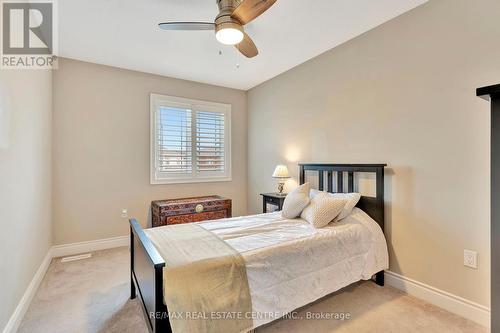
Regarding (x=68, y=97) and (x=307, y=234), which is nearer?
(x=307, y=234)

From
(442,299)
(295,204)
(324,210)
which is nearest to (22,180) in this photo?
(295,204)

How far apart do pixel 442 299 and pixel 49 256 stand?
4405 millimetres

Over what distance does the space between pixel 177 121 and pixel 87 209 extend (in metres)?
1.91

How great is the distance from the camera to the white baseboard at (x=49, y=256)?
1.88 m

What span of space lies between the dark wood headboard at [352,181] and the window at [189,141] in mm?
1905

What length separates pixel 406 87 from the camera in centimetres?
244

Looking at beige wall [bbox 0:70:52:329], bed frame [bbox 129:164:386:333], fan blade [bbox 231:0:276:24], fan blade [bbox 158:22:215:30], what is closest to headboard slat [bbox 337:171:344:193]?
bed frame [bbox 129:164:386:333]

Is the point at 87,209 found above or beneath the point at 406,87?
beneath

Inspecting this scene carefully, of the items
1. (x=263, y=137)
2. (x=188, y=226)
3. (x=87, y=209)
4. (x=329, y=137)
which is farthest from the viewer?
(x=263, y=137)

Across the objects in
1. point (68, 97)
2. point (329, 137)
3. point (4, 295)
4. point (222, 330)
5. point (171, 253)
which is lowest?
point (222, 330)

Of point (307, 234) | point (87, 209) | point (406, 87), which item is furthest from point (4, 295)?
point (406, 87)

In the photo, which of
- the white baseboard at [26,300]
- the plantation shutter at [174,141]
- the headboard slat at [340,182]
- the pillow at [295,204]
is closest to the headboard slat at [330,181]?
the headboard slat at [340,182]

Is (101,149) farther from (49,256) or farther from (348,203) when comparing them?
(348,203)

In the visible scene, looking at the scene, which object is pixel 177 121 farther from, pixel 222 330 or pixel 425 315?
pixel 425 315
